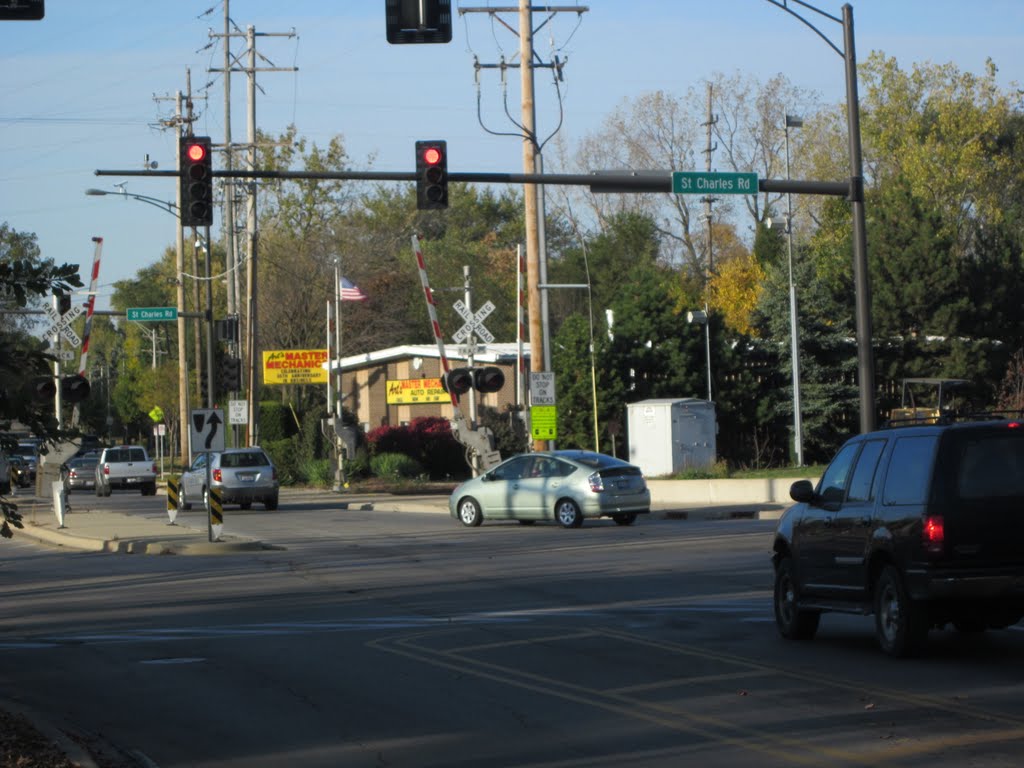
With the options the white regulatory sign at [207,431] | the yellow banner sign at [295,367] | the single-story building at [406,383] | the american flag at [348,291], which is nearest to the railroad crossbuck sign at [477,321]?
the white regulatory sign at [207,431]

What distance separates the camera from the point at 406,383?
2333 inches

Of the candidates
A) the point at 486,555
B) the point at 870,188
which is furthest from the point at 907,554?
the point at 870,188

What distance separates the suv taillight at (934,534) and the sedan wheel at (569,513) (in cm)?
1830

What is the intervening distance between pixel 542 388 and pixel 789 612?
2134 centimetres

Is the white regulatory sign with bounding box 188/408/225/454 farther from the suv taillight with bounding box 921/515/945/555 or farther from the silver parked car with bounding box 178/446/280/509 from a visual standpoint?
the suv taillight with bounding box 921/515/945/555

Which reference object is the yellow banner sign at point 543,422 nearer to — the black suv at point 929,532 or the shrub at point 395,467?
the shrub at point 395,467

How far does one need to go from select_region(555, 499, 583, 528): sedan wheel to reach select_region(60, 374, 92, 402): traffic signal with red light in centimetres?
1121

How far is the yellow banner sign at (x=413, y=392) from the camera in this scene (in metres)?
57.8

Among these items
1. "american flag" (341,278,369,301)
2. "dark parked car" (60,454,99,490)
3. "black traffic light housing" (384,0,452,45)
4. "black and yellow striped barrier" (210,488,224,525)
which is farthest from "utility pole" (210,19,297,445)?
"black traffic light housing" (384,0,452,45)

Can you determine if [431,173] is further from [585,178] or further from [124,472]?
[124,472]

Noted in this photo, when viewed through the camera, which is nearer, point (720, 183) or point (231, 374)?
point (720, 183)

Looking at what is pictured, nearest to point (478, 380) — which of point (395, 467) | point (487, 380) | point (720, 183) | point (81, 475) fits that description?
point (487, 380)

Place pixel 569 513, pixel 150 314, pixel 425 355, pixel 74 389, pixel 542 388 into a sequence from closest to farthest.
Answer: pixel 569 513 → pixel 74 389 → pixel 542 388 → pixel 150 314 → pixel 425 355

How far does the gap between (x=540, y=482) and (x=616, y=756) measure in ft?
70.9
